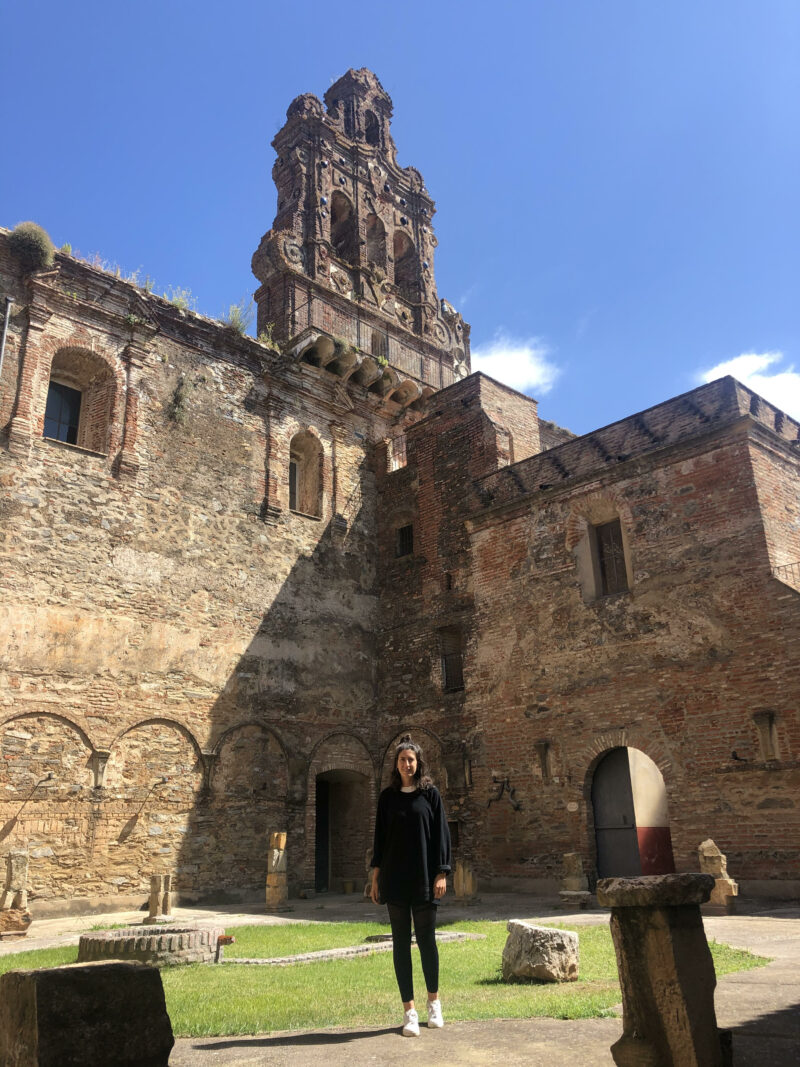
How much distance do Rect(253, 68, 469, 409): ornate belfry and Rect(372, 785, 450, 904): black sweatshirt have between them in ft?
49.0

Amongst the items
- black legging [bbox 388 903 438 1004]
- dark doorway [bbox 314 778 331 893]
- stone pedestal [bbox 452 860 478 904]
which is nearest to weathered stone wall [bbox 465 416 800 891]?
stone pedestal [bbox 452 860 478 904]

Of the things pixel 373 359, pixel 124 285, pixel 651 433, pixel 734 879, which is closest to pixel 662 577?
pixel 651 433

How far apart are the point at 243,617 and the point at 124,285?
21.7ft

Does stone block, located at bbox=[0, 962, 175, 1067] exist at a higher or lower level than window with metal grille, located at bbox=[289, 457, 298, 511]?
lower

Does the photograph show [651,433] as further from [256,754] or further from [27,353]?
[27,353]

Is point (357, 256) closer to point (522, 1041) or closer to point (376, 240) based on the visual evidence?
point (376, 240)

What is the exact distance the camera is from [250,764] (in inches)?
596

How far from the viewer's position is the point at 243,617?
1577 centimetres

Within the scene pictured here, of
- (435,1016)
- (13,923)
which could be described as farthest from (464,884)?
(435,1016)

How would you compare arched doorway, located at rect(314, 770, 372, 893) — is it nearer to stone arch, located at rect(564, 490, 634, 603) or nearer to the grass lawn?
stone arch, located at rect(564, 490, 634, 603)

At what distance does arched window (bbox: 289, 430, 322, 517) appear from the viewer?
A: 1820 cm

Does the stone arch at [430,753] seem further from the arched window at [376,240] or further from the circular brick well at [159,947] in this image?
the arched window at [376,240]

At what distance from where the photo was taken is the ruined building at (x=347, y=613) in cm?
1222

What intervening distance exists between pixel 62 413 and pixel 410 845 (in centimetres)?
1274
